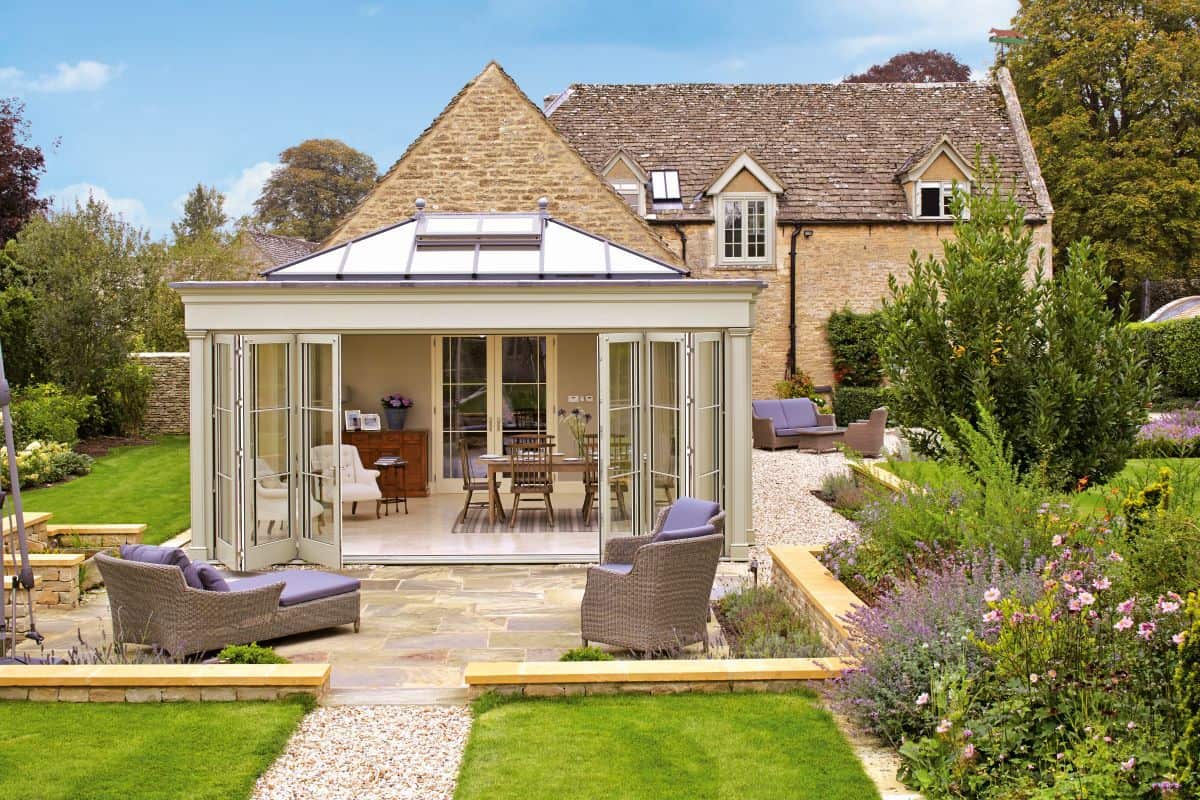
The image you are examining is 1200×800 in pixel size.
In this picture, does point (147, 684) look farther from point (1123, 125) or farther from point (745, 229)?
point (1123, 125)

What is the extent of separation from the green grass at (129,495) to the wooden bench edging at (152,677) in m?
6.63

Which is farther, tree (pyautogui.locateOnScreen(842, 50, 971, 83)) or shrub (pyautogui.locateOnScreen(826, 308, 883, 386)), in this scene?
tree (pyautogui.locateOnScreen(842, 50, 971, 83))

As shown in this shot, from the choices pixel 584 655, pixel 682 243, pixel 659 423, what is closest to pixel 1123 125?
pixel 682 243

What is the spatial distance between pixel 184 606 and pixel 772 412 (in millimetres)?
16154

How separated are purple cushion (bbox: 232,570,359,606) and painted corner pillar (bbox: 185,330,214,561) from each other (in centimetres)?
301

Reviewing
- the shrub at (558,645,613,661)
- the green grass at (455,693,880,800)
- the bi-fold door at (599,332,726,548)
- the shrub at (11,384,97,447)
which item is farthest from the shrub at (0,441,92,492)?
the green grass at (455,693,880,800)

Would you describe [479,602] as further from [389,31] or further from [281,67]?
[281,67]

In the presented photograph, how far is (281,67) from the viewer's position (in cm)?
4216

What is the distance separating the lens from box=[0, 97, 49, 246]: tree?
97.8 ft

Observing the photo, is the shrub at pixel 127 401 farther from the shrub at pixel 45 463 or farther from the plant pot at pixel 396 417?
the plant pot at pixel 396 417

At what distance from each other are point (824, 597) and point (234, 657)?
164 inches

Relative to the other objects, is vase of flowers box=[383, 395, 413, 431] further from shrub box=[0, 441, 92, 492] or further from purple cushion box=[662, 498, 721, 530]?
purple cushion box=[662, 498, 721, 530]

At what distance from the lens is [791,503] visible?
16094 millimetres

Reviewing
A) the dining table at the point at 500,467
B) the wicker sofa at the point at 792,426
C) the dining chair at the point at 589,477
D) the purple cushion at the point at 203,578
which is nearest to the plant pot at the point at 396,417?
the dining table at the point at 500,467
